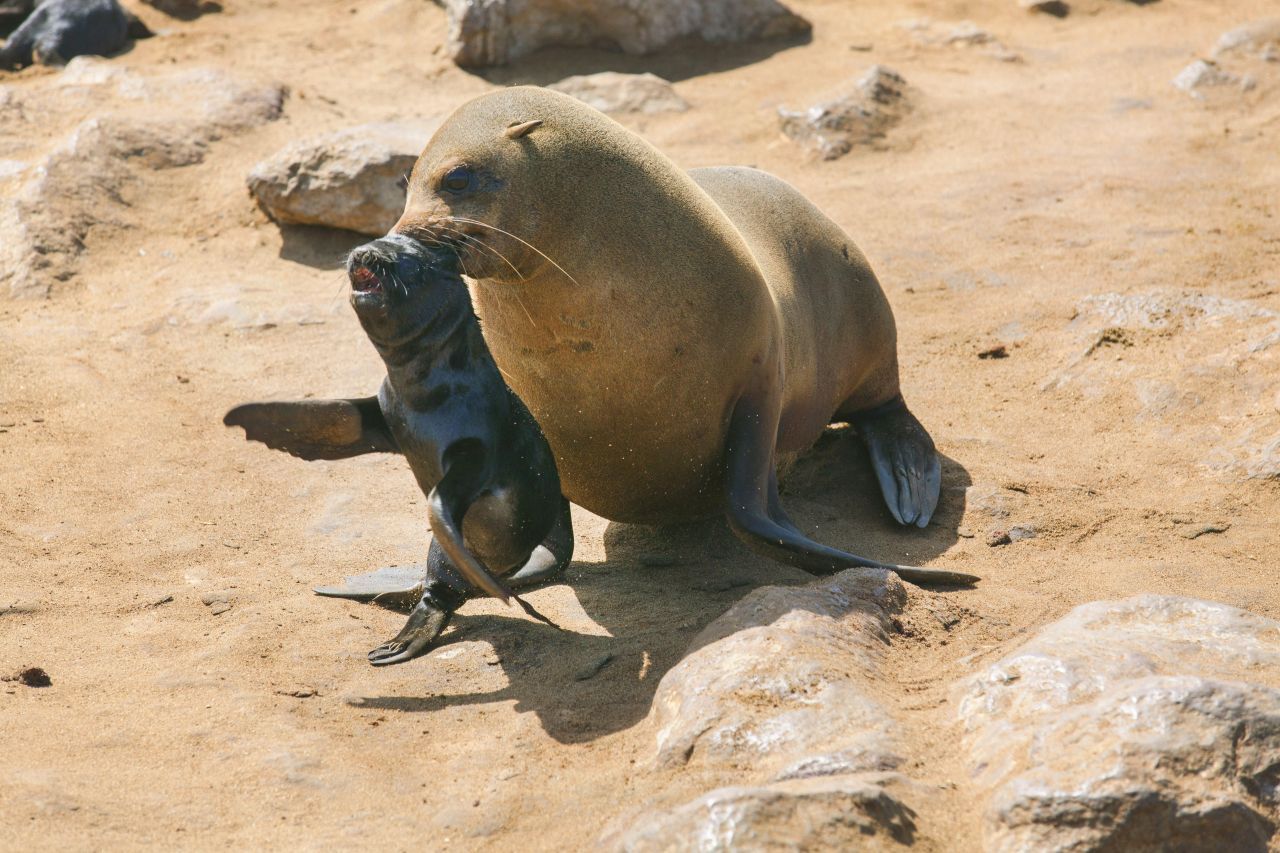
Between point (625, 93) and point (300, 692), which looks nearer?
point (300, 692)

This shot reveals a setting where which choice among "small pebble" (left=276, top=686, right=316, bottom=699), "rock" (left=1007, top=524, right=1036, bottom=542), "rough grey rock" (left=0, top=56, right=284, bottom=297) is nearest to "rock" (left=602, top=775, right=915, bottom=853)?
"small pebble" (left=276, top=686, right=316, bottom=699)

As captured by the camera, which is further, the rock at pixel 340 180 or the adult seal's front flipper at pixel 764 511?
the rock at pixel 340 180

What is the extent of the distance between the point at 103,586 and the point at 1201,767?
10.6 ft

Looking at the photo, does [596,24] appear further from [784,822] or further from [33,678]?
[784,822]

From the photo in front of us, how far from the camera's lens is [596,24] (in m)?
10.6

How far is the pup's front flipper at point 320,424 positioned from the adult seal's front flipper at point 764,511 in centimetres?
105

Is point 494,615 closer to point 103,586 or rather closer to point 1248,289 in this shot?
point 103,586

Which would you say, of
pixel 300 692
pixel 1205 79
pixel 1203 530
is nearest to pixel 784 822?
pixel 300 692

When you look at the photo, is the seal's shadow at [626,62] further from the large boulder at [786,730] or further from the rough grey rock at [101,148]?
the large boulder at [786,730]

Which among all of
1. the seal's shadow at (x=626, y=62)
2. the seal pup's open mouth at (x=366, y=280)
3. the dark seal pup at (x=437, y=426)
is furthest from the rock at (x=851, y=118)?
the seal pup's open mouth at (x=366, y=280)

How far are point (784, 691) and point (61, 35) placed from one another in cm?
898

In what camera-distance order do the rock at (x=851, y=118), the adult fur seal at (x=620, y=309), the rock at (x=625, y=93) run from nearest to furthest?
the adult fur seal at (x=620, y=309), the rock at (x=851, y=118), the rock at (x=625, y=93)

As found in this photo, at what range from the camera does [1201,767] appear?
2803 millimetres

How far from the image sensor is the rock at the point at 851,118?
9.14 m
